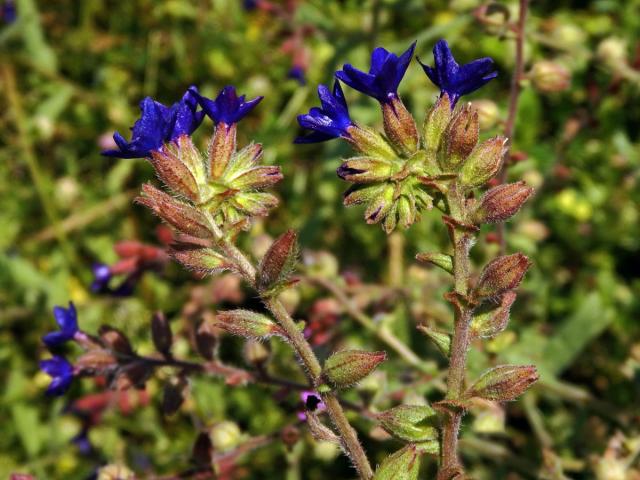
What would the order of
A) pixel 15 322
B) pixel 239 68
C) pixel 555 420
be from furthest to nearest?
pixel 239 68 → pixel 15 322 → pixel 555 420

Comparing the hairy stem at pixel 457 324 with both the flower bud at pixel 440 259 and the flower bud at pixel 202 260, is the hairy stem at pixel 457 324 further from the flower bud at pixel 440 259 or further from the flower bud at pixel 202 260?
the flower bud at pixel 202 260

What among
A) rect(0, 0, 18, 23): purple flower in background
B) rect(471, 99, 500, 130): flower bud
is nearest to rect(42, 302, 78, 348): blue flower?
rect(471, 99, 500, 130): flower bud

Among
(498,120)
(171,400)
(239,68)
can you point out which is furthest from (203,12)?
(171,400)

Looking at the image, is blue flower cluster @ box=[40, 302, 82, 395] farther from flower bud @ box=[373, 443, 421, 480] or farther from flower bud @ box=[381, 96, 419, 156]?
flower bud @ box=[381, 96, 419, 156]

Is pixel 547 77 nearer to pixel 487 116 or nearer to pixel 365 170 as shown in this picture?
pixel 487 116

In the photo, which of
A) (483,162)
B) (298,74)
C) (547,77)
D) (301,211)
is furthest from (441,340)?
(301,211)

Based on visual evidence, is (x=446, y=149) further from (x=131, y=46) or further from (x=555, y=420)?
(x=131, y=46)
